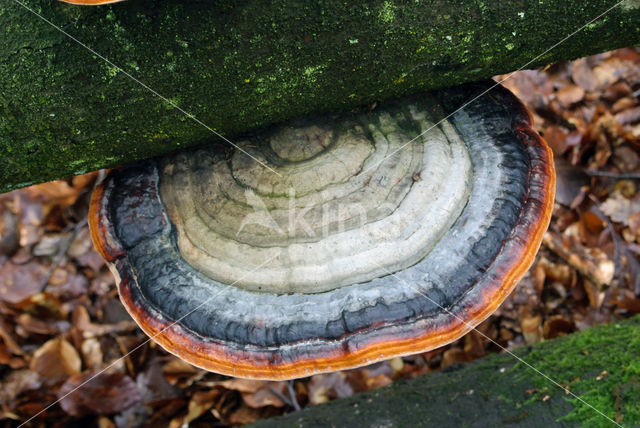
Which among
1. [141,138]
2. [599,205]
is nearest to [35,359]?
[141,138]

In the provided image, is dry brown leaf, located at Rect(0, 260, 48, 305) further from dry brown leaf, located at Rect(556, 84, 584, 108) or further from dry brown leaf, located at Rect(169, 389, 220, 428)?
dry brown leaf, located at Rect(556, 84, 584, 108)

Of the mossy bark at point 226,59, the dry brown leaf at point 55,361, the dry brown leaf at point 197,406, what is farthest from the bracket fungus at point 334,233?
the dry brown leaf at point 55,361

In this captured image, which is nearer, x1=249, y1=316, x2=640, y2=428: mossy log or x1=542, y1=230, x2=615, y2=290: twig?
x1=249, y1=316, x2=640, y2=428: mossy log

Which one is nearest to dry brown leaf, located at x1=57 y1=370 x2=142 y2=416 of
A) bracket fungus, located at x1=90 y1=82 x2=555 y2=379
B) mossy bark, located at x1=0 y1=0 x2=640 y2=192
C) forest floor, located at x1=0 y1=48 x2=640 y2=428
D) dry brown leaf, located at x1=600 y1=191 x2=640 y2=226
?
forest floor, located at x1=0 y1=48 x2=640 y2=428

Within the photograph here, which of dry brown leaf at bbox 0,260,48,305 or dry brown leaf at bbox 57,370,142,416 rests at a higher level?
dry brown leaf at bbox 0,260,48,305

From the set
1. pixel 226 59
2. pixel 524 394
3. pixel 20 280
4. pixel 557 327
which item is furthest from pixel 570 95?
pixel 20 280

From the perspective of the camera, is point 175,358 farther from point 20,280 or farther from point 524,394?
point 524,394

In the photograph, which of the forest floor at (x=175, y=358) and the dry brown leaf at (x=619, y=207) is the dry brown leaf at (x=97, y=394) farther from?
the dry brown leaf at (x=619, y=207)
